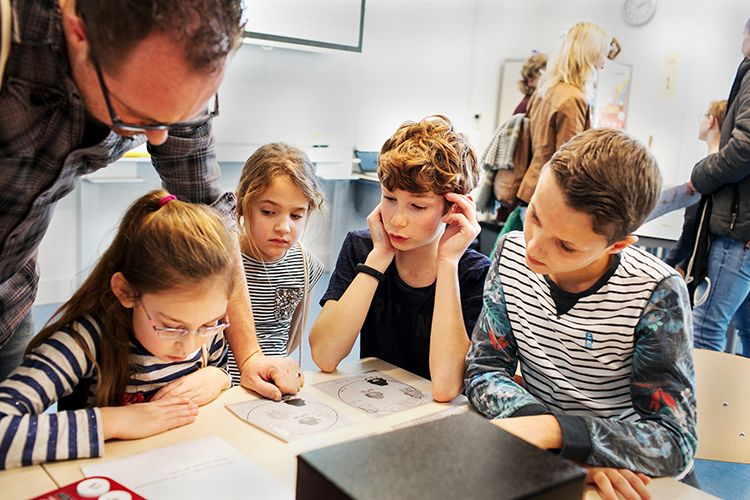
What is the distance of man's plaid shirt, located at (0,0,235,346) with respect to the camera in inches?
34.1

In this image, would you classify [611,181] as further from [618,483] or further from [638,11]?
[638,11]


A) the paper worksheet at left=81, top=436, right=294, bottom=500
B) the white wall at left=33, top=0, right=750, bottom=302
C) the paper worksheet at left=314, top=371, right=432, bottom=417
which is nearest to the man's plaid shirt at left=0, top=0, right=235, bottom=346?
the paper worksheet at left=81, top=436, right=294, bottom=500

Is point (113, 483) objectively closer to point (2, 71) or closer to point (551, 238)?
point (2, 71)

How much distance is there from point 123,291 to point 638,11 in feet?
15.8

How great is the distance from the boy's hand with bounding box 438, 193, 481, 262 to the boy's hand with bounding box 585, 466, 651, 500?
578 mm

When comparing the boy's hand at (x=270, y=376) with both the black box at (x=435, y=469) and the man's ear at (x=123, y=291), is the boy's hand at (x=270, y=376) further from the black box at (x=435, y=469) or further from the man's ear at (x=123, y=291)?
the black box at (x=435, y=469)

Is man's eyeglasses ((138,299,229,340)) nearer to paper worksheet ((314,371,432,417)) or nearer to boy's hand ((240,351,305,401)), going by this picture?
boy's hand ((240,351,305,401))

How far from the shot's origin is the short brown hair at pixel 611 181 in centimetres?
110

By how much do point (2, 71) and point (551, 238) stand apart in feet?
2.65

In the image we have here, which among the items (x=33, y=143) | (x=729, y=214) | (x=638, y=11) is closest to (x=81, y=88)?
(x=33, y=143)

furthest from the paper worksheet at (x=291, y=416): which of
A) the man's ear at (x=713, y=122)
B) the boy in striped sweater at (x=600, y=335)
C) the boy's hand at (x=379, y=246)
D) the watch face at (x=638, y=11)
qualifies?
the watch face at (x=638, y=11)

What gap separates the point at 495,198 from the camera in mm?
3502

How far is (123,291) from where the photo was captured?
1.13 metres

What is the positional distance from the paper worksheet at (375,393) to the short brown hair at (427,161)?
0.41m
